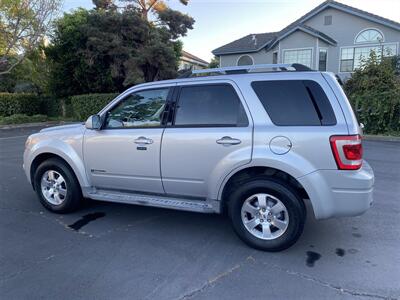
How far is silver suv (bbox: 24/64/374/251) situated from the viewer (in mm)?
3338

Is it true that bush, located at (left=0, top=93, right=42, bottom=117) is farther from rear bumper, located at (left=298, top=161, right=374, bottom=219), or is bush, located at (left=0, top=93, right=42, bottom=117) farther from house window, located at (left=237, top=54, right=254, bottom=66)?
rear bumper, located at (left=298, top=161, right=374, bottom=219)

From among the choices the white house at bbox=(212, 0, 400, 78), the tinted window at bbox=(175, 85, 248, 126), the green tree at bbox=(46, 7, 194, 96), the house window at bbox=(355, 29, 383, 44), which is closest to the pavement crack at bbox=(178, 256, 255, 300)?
the tinted window at bbox=(175, 85, 248, 126)

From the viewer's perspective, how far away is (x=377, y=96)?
14.1 m

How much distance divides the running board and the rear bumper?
3.66ft

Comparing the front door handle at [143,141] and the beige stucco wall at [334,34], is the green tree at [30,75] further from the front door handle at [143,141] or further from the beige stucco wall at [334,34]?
the front door handle at [143,141]

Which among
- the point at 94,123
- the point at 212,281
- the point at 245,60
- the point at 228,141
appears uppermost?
the point at 245,60

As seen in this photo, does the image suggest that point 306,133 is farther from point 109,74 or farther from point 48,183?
point 109,74

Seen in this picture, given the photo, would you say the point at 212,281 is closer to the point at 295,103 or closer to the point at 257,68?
the point at 295,103

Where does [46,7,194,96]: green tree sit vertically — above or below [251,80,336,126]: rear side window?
above

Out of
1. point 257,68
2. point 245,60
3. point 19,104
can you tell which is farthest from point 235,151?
point 245,60

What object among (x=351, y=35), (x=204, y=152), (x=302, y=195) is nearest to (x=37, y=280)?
(x=204, y=152)

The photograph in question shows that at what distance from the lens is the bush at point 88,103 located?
20859mm

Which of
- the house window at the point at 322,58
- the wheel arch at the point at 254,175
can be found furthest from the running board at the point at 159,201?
the house window at the point at 322,58

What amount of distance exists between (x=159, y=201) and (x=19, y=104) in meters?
22.1
